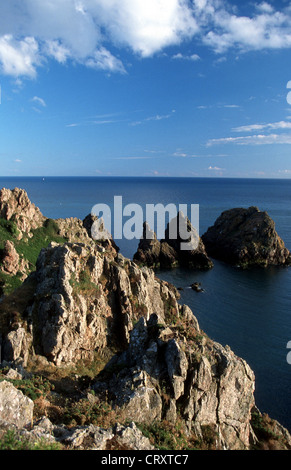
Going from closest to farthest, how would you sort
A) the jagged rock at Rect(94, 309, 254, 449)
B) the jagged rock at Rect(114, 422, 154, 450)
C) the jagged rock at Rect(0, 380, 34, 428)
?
the jagged rock at Rect(114, 422, 154, 450) → the jagged rock at Rect(0, 380, 34, 428) → the jagged rock at Rect(94, 309, 254, 449)

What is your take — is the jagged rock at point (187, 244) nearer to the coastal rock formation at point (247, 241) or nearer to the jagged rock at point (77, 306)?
the coastal rock formation at point (247, 241)

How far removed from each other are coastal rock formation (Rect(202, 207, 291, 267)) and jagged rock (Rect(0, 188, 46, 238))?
63.3m

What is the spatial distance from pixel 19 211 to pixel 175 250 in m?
53.0

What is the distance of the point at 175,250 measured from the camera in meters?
104

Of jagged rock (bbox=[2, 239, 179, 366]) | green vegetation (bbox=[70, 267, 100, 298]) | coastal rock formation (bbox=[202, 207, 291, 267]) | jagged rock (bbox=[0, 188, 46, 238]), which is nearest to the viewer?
jagged rock (bbox=[2, 239, 179, 366])

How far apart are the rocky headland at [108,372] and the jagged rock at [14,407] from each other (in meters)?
0.04

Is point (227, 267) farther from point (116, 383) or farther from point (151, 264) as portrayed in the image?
point (116, 383)

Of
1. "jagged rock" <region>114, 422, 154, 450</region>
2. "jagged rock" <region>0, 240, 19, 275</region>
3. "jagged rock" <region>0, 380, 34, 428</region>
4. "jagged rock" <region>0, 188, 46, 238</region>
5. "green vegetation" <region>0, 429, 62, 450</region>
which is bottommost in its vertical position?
"jagged rock" <region>0, 240, 19, 275</region>

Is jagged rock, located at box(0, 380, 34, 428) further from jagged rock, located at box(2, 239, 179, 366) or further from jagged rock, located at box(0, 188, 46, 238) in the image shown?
jagged rock, located at box(0, 188, 46, 238)

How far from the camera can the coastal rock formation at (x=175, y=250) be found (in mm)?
97125

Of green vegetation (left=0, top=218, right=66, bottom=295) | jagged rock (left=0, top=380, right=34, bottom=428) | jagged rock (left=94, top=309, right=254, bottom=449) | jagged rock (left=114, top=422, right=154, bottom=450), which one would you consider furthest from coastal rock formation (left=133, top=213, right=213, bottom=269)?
jagged rock (left=114, top=422, right=154, bottom=450)

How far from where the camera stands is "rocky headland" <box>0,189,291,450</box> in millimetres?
12305

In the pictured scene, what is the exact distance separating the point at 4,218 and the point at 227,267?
Answer: 65855 millimetres

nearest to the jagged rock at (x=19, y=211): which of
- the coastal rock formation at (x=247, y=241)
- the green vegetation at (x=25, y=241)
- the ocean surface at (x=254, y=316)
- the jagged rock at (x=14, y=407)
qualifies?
the green vegetation at (x=25, y=241)
